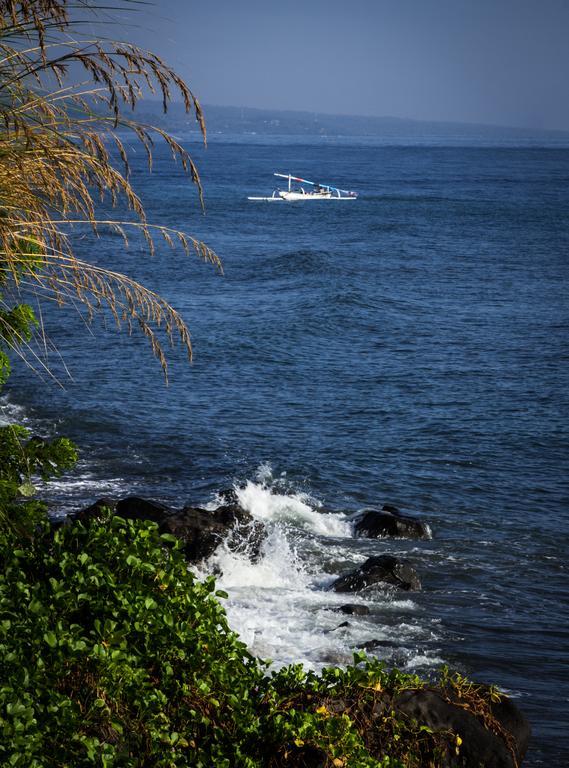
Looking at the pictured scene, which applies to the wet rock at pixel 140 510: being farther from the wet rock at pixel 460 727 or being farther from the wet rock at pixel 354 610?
the wet rock at pixel 460 727

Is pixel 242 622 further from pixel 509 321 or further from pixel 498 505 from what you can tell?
pixel 509 321

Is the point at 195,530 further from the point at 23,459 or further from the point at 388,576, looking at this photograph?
the point at 23,459

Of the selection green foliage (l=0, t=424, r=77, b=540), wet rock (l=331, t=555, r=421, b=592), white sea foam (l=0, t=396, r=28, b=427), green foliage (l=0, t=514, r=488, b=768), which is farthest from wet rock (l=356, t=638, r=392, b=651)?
white sea foam (l=0, t=396, r=28, b=427)

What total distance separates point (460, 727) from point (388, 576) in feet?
27.2

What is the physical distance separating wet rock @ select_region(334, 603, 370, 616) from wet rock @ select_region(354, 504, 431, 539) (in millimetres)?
3365

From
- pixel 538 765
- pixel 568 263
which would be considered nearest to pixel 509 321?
pixel 568 263

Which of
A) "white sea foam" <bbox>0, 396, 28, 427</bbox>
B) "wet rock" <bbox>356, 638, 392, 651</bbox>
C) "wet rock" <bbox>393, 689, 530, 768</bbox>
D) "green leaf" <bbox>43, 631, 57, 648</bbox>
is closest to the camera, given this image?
"green leaf" <bbox>43, 631, 57, 648</bbox>

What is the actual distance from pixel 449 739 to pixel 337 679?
128 cm

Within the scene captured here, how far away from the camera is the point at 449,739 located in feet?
27.4

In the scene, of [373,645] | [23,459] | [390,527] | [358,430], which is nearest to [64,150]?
[23,459]

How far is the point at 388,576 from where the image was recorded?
17156mm

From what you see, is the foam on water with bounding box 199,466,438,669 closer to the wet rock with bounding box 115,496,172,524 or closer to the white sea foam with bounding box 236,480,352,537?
the white sea foam with bounding box 236,480,352,537

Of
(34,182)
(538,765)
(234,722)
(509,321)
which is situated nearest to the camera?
(234,722)

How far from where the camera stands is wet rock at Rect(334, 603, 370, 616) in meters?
16.2
